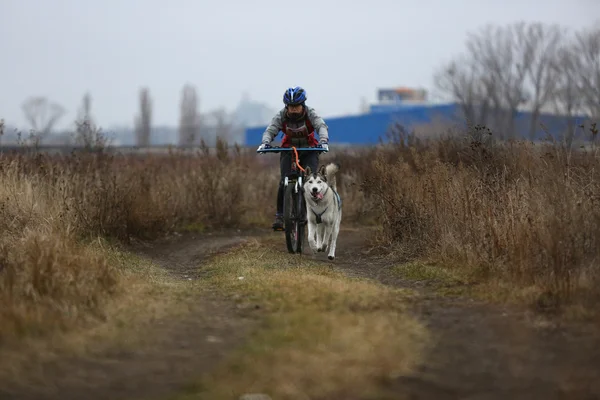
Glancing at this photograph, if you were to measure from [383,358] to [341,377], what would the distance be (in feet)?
1.57

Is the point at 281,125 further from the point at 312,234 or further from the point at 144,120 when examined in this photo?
the point at 144,120

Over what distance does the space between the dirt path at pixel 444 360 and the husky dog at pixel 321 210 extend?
374 centimetres

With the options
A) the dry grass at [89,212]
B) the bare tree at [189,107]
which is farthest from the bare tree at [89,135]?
the bare tree at [189,107]

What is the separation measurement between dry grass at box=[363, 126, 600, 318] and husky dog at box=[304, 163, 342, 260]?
100cm

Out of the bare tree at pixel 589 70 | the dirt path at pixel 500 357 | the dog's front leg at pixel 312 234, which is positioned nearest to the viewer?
the dirt path at pixel 500 357

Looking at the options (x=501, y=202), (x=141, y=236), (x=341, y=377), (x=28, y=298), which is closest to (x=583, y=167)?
(x=501, y=202)

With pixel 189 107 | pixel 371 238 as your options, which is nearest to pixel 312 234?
pixel 371 238

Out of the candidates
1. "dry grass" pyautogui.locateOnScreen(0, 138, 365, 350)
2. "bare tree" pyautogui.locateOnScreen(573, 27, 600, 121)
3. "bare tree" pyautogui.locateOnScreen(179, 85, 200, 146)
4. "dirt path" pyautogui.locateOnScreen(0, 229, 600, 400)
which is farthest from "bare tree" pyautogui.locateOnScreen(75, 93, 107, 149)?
"bare tree" pyautogui.locateOnScreen(179, 85, 200, 146)

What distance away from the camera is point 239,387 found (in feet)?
16.0

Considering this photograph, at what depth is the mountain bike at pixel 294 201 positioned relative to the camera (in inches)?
436

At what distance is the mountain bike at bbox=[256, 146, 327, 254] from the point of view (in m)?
11.1

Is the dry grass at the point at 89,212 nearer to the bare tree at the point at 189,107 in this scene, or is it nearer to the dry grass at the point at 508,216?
the dry grass at the point at 508,216

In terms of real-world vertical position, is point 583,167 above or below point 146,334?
above

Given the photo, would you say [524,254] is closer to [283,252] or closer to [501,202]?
[501,202]
